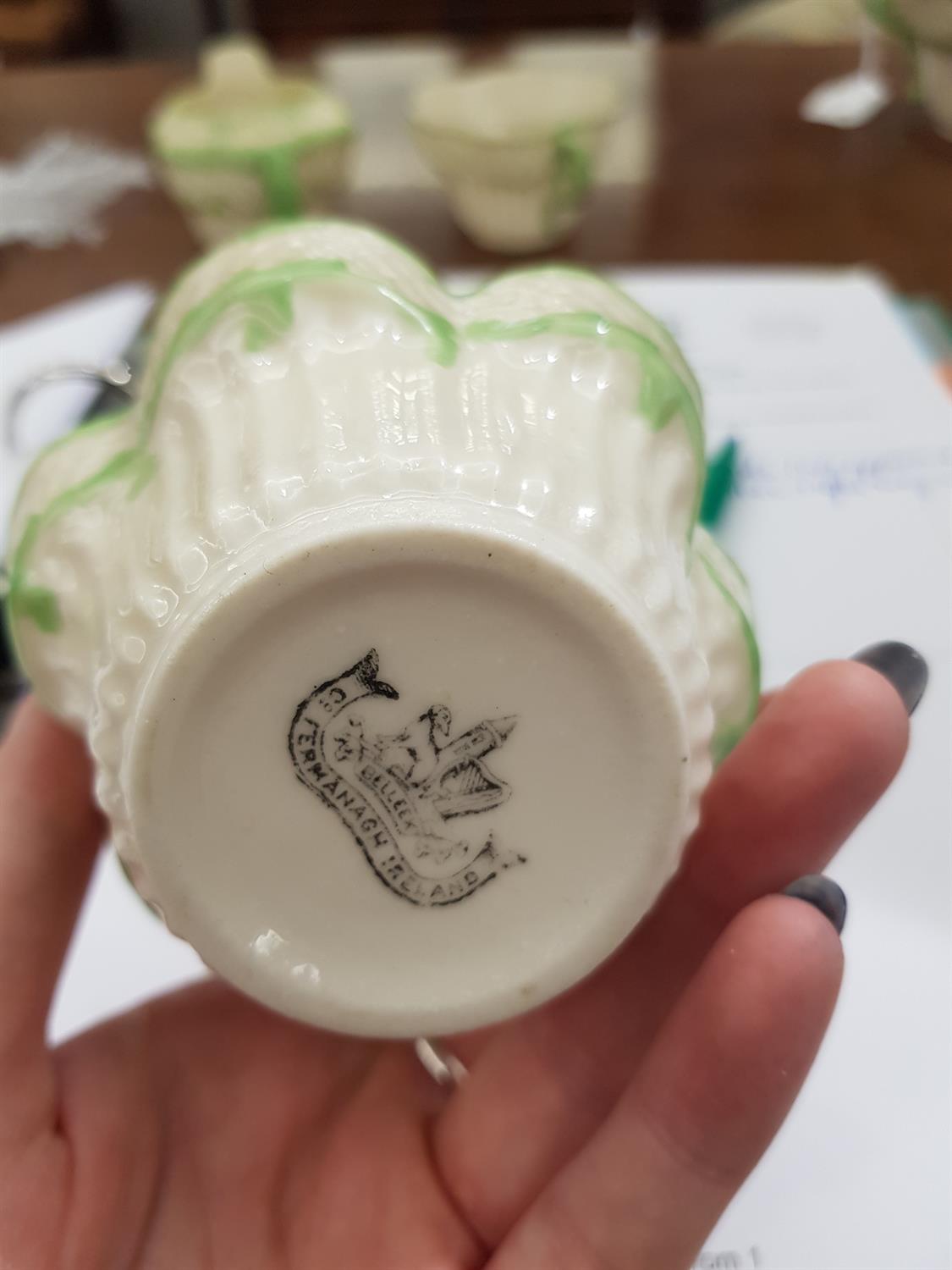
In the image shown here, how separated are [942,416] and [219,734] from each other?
1.66ft

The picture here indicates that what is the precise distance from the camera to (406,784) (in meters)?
0.28

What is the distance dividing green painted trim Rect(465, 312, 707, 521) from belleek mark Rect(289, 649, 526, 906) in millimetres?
96

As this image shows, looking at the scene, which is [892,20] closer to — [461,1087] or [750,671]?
[750,671]

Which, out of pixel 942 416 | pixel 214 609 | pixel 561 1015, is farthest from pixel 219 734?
pixel 942 416

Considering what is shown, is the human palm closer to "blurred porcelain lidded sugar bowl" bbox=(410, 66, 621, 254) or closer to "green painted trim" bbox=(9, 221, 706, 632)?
"green painted trim" bbox=(9, 221, 706, 632)

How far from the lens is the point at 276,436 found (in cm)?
25

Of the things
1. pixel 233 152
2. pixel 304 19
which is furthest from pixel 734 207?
pixel 304 19

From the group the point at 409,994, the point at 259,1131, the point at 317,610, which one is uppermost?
the point at 317,610

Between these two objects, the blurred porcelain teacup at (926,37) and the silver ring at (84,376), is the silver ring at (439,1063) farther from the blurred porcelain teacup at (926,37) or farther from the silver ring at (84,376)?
the blurred porcelain teacup at (926,37)

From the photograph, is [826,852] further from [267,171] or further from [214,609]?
[267,171]

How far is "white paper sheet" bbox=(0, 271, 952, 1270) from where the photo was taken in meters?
0.35

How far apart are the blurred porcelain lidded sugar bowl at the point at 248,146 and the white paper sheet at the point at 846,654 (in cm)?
23

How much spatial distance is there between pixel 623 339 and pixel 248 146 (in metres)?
0.48

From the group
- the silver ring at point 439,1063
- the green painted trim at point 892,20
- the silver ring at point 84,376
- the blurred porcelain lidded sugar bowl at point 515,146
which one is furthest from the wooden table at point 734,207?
the silver ring at point 439,1063
